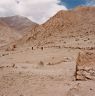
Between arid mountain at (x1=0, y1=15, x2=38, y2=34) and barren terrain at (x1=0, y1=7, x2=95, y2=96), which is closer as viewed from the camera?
barren terrain at (x1=0, y1=7, x2=95, y2=96)

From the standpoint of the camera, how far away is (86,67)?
1111 centimetres

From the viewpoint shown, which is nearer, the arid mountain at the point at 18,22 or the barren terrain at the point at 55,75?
the barren terrain at the point at 55,75

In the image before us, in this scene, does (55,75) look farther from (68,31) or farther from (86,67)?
(68,31)

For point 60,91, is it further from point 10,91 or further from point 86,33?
point 86,33

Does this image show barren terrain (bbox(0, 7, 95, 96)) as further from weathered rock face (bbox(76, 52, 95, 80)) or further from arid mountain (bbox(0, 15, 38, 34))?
arid mountain (bbox(0, 15, 38, 34))

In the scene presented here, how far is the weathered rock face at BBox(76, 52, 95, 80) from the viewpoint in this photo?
36.1ft

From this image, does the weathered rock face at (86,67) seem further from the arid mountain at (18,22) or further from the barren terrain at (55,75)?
the arid mountain at (18,22)

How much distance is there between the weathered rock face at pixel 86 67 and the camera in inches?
433

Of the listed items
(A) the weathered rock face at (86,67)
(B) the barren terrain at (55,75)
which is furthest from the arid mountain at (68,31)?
(A) the weathered rock face at (86,67)

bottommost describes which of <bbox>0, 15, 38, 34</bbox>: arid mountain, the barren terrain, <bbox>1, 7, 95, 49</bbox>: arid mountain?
the barren terrain

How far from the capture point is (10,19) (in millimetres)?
114750

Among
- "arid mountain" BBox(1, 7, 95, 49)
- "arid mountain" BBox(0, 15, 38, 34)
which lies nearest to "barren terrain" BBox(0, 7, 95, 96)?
"arid mountain" BBox(1, 7, 95, 49)

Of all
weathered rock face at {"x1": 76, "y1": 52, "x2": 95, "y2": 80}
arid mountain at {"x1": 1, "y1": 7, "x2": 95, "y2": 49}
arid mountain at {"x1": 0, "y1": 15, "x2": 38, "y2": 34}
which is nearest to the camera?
weathered rock face at {"x1": 76, "y1": 52, "x2": 95, "y2": 80}

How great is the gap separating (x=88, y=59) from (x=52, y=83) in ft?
6.30
